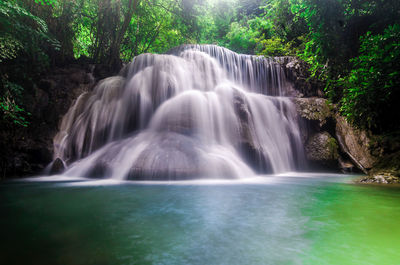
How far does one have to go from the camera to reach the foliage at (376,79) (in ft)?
15.4

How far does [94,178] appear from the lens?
5645 millimetres

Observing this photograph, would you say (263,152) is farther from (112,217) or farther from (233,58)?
(233,58)

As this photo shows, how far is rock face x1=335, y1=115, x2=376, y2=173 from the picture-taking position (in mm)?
8258

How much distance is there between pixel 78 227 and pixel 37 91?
8634 millimetres

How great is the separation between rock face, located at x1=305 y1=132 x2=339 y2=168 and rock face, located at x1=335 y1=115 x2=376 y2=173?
365 mm

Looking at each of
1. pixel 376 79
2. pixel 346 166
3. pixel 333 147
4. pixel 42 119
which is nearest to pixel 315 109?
pixel 333 147

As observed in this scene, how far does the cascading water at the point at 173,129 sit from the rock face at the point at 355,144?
5.30 ft

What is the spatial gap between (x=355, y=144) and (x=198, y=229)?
8.78 meters

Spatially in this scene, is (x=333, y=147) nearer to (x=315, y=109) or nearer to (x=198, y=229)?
(x=315, y=109)

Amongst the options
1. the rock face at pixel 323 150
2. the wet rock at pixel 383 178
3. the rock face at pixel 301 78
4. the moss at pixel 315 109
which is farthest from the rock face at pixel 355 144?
the rock face at pixel 301 78

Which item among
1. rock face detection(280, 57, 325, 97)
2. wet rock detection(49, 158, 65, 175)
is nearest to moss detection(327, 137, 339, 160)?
rock face detection(280, 57, 325, 97)

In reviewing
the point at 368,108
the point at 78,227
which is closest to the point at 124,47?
the point at 368,108

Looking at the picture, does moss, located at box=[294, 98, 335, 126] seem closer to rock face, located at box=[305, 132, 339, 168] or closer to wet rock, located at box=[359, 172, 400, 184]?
rock face, located at box=[305, 132, 339, 168]

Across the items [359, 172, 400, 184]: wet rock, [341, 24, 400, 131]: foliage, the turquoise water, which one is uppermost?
[341, 24, 400, 131]: foliage
